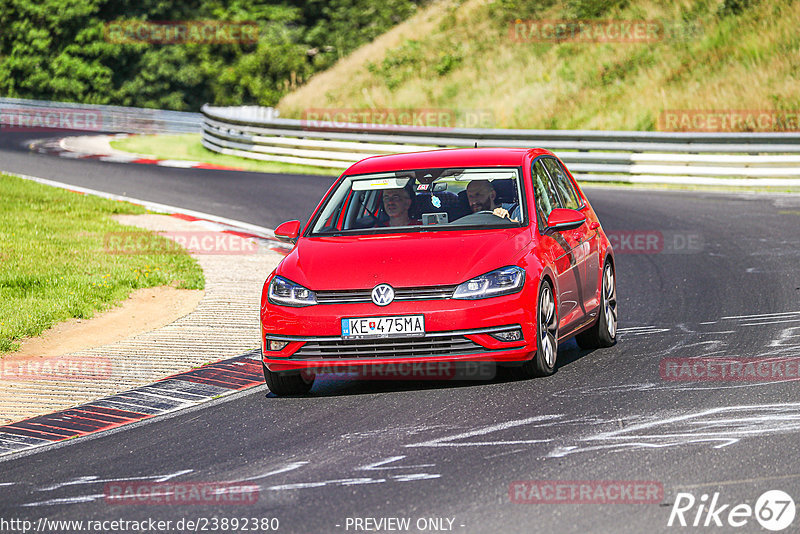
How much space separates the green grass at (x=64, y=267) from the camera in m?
12.3

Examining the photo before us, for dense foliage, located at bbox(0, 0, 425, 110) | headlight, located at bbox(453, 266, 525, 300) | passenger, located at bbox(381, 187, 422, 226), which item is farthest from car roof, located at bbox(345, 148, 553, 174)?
dense foliage, located at bbox(0, 0, 425, 110)

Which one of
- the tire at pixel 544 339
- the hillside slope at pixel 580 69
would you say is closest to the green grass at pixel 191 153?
the hillside slope at pixel 580 69

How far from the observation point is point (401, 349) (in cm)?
820

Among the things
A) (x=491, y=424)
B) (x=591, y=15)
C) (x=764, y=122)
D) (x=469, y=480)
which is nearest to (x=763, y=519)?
(x=469, y=480)

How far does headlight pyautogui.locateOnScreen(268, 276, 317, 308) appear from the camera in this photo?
8.42m

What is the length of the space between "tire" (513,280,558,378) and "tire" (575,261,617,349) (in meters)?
1.13

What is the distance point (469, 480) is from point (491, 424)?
1219mm

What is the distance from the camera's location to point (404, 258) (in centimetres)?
842

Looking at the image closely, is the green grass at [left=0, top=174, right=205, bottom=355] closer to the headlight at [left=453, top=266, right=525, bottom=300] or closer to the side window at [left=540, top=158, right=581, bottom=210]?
the headlight at [left=453, top=266, right=525, bottom=300]

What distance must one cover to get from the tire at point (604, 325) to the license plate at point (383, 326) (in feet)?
7.39

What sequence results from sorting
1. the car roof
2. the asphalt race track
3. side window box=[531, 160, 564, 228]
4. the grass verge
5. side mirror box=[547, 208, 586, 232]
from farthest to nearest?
the grass verge → the car roof → side window box=[531, 160, 564, 228] → side mirror box=[547, 208, 586, 232] → the asphalt race track

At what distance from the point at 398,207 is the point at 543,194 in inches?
46.3

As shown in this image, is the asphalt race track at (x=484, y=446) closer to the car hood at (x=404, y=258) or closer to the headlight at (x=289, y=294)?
the headlight at (x=289, y=294)

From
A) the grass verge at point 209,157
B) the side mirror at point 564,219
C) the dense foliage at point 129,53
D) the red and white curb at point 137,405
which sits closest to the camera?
the red and white curb at point 137,405
